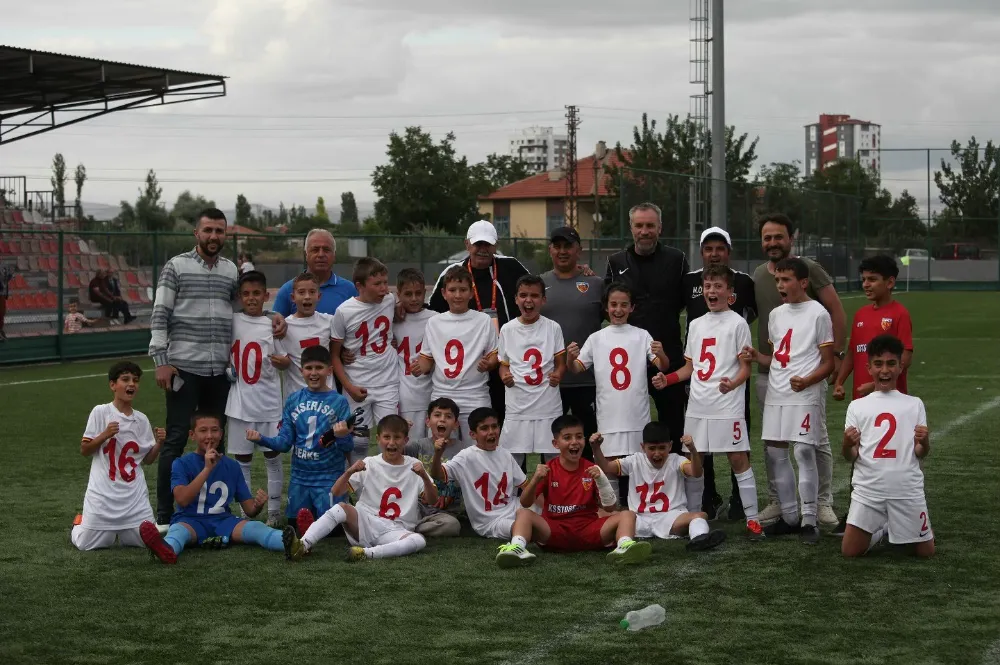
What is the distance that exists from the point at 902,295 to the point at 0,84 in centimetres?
2895

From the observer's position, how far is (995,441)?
10.9 meters

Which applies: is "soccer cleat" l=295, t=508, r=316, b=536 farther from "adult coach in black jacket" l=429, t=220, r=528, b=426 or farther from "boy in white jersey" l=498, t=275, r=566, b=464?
"adult coach in black jacket" l=429, t=220, r=528, b=426

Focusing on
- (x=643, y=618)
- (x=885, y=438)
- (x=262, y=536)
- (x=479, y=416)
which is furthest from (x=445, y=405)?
(x=885, y=438)

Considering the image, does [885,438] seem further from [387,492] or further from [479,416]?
[387,492]

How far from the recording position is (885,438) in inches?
265

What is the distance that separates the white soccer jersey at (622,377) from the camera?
7426 mm

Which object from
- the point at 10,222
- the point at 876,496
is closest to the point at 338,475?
the point at 876,496

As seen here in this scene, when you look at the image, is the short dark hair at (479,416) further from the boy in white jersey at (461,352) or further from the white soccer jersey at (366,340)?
the white soccer jersey at (366,340)

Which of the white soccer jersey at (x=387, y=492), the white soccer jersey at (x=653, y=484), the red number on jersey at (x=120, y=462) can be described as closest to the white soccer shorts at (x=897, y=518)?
the white soccer jersey at (x=653, y=484)

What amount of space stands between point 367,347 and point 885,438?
3.13 metres

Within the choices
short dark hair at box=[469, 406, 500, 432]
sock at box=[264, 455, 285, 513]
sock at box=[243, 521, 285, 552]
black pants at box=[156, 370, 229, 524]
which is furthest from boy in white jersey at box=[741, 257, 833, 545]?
black pants at box=[156, 370, 229, 524]

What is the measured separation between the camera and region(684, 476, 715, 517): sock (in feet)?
24.2

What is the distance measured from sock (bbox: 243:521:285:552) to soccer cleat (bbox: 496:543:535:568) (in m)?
1.28

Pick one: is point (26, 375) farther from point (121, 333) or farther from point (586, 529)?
point (586, 529)
